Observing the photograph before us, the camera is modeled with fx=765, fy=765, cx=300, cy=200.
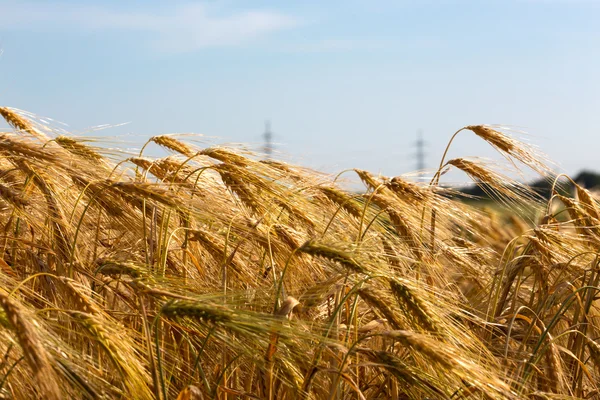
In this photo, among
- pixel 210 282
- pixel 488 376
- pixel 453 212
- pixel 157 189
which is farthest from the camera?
pixel 453 212

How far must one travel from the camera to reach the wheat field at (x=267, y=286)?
1.76 metres

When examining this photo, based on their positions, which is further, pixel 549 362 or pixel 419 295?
pixel 549 362

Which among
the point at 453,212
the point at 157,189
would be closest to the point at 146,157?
the point at 157,189

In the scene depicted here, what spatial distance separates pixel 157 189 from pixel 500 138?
1.73m

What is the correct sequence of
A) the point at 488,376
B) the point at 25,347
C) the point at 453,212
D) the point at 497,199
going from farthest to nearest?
1. the point at 497,199
2. the point at 453,212
3. the point at 488,376
4. the point at 25,347

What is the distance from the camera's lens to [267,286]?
271 cm

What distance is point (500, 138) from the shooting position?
333 centimetres

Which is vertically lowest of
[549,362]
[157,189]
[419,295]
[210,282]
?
[549,362]

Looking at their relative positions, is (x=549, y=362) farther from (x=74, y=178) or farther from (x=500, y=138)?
(x=74, y=178)

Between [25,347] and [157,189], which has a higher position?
[157,189]

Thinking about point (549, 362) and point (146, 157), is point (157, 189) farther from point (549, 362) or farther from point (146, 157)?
point (549, 362)

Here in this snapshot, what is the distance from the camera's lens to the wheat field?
1.76 meters

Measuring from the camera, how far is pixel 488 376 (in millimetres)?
1865

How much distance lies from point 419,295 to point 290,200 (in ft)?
2.76
